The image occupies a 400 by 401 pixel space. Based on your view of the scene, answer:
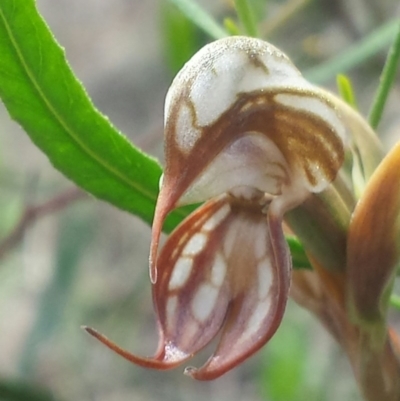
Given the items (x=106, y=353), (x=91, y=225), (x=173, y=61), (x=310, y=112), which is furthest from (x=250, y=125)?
(x=106, y=353)

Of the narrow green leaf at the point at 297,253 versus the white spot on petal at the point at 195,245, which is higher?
the white spot on petal at the point at 195,245

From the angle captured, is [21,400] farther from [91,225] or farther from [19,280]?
[19,280]

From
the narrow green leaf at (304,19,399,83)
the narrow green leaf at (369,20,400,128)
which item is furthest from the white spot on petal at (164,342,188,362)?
the narrow green leaf at (304,19,399,83)

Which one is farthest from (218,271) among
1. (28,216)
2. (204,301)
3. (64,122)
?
(28,216)

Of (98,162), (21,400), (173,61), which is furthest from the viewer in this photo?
(173,61)

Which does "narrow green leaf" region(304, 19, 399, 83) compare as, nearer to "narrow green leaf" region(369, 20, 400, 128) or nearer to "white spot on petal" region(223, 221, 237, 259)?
"narrow green leaf" region(369, 20, 400, 128)

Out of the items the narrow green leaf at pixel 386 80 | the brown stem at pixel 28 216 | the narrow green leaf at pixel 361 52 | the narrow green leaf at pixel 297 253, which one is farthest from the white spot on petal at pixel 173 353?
the brown stem at pixel 28 216

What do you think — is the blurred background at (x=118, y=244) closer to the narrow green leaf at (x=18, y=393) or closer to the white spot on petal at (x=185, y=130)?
the narrow green leaf at (x=18, y=393)
